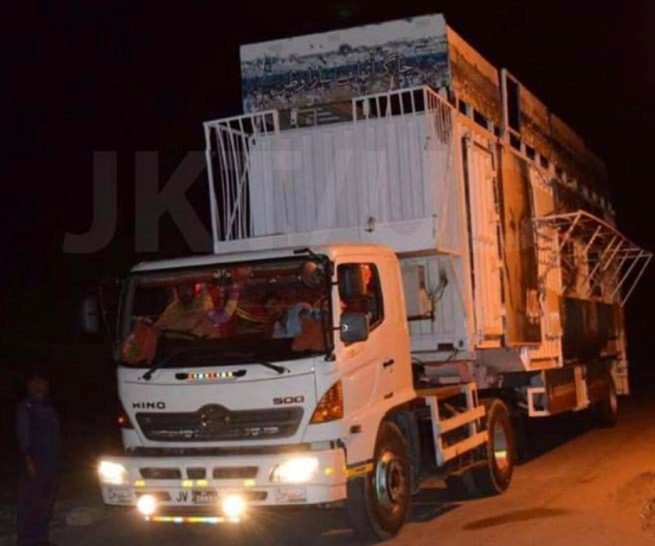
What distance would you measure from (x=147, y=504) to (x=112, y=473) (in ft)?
1.28

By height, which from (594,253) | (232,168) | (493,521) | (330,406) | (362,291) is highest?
(232,168)

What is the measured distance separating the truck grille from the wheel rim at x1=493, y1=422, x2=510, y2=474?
3.96 metres

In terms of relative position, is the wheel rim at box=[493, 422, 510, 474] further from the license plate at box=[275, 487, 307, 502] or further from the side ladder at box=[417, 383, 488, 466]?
the license plate at box=[275, 487, 307, 502]

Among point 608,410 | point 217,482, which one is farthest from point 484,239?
point 608,410

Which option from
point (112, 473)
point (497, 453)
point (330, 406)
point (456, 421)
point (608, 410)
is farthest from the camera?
point (608, 410)

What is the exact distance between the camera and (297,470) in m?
7.61

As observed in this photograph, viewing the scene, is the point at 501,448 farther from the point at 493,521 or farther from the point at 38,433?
the point at 38,433

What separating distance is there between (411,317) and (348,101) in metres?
2.56

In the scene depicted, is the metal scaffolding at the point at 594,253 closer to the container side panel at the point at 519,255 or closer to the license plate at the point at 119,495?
the container side panel at the point at 519,255

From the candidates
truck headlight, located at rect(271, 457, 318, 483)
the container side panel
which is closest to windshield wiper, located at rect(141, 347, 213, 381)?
truck headlight, located at rect(271, 457, 318, 483)

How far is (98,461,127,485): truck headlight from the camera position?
806 centimetres

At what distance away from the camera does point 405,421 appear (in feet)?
30.3

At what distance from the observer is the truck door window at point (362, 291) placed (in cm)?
824

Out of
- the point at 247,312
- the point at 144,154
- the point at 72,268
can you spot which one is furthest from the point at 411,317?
the point at 72,268
